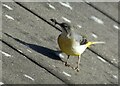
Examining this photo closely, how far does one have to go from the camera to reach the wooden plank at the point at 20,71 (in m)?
6.08

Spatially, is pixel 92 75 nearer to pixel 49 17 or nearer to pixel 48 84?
pixel 48 84

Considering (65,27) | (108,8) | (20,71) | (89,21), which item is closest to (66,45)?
(65,27)

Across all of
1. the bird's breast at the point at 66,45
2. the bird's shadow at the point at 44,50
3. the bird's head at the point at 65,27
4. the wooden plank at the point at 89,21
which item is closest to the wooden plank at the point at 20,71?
the bird's shadow at the point at 44,50

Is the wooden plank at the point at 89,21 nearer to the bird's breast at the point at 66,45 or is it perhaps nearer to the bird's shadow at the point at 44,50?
the bird's breast at the point at 66,45

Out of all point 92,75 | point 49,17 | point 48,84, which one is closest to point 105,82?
point 92,75

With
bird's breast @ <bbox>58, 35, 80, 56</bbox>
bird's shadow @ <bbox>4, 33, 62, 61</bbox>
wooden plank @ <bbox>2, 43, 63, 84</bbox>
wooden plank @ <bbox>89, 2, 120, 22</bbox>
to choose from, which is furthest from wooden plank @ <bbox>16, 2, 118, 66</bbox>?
wooden plank @ <bbox>2, 43, 63, 84</bbox>

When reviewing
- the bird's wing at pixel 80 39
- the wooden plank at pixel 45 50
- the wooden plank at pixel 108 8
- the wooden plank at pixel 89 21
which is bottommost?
the wooden plank at pixel 108 8

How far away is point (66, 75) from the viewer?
21.9 ft

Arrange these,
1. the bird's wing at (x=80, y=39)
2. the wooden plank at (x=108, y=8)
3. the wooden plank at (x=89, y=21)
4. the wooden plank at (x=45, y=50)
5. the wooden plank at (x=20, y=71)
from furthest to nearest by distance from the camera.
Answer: the wooden plank at (x=108, y=8), the wooden plank at (x=89, y=21), the bird's wing at (x=80, y=39), the wooden plank at (x=45, y=50), the wooden plank at (x=20, y=71)

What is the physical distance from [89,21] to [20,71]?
211 centimetres

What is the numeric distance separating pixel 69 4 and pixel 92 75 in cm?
175

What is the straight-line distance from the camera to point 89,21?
8.09 meters

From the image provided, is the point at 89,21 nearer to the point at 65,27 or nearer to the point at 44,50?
the point at 65,27

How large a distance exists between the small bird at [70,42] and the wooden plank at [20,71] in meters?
0.54
